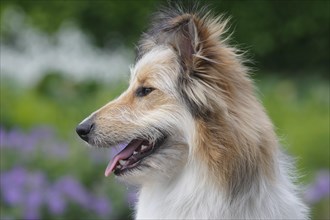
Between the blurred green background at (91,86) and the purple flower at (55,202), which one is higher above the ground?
the blurred green background at (91,86)

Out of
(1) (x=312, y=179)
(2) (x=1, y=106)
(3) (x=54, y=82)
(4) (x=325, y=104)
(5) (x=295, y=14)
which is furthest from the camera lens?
(5) (x=295, y=14)

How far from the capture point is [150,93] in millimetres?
5301

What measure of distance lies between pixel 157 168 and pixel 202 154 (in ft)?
1.01

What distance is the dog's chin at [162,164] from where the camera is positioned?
5.20 meters

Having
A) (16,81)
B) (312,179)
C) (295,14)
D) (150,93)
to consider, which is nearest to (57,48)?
(16,81)

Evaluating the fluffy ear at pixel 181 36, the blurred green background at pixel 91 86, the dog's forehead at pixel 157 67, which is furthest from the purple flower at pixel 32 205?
the fluffy ear at pixel 181 36

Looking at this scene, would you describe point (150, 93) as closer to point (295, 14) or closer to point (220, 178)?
point (220, 178)

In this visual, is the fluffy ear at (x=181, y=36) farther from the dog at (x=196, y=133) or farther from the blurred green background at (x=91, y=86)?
the blurred green background at (x=91, y=86)

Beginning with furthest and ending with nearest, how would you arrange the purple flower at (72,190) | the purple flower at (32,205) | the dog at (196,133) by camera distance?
the purple flower at (72,190) → the purple flower at (32,205) → the dog at (196,133)

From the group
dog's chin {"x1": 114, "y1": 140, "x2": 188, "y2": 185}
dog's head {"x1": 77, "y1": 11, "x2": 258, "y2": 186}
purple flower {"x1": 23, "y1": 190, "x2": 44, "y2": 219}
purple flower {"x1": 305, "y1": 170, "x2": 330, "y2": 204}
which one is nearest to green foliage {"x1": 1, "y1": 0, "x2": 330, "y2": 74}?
purple flower {"x1": 305, "y1": 170, "x2": 330, "y2": 204}

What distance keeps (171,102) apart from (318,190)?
3.79 meters

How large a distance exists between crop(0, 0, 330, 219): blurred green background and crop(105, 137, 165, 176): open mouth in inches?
37.7

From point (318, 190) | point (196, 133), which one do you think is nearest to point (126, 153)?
point (196, 133)

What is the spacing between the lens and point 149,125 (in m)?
5.20
